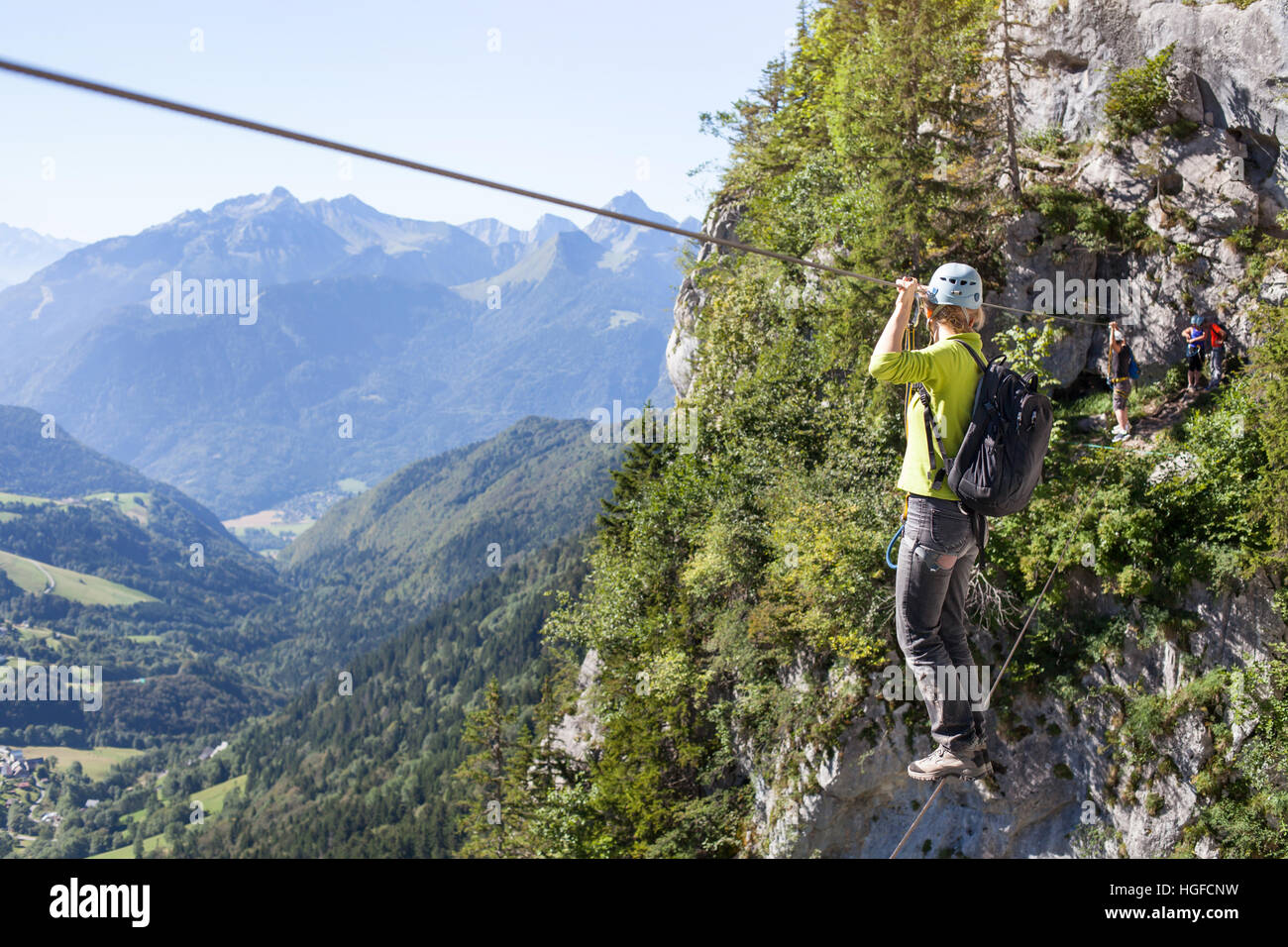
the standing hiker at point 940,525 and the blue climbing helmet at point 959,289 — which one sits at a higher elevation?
the blue climbing helmet at point 959,289

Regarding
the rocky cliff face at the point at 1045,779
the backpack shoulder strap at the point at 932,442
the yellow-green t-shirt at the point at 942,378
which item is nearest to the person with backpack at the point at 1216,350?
the rocky cliff face at the point at 1045,779

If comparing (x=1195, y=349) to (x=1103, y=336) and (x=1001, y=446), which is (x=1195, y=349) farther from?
(x=1001, y=446)

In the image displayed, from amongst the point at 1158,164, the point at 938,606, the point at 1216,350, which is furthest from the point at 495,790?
the point at 938,606

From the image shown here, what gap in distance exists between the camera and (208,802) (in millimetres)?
180875

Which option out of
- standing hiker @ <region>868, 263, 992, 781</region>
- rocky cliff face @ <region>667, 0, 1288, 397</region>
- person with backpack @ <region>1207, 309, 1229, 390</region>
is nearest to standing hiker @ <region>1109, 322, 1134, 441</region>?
person with backpack @ <region>1207, 309, 1229, 390</region>

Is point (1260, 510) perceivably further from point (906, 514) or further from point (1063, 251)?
point (906, 514)

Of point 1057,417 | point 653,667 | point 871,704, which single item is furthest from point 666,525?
point 1057,417

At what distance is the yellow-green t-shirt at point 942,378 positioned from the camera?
6051 mm

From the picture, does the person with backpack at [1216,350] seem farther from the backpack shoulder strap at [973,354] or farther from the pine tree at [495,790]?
the pine tree at [495,790]

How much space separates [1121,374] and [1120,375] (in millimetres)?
31

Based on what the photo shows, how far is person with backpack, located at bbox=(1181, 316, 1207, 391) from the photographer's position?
20.5 m

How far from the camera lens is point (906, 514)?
6750mm

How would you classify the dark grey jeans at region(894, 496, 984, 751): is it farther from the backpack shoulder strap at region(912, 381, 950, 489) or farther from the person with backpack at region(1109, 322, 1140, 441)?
the person with backpack at region(1109, 322, 1140, 441)

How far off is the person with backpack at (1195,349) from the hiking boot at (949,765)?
17792 millimetres
